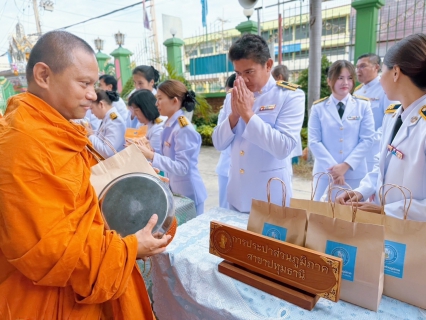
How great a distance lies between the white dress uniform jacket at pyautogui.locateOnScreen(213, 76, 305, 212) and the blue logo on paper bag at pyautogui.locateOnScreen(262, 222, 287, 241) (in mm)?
734

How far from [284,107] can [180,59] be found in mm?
9697

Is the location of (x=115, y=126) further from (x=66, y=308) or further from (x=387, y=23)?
(x=387, y=23)

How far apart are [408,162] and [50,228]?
56.5 inches

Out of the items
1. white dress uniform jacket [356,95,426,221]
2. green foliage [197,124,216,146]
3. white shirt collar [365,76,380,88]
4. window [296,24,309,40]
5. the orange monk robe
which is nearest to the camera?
the orange monk robe

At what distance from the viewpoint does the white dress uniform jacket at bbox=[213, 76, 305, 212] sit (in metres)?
1.92

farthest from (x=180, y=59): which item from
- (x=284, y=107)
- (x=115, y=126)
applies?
(x=284, y=107)

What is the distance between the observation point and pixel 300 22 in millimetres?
6988

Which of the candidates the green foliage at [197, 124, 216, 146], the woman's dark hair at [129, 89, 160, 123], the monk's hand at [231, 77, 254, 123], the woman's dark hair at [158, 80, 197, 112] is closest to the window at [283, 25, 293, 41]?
the green foliage at [197, 124, 216, 146]

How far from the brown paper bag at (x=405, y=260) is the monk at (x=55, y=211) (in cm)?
76

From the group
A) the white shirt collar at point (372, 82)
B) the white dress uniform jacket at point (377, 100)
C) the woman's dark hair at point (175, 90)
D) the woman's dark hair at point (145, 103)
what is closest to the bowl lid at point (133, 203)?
the woman's dark hair at point (175, 90)

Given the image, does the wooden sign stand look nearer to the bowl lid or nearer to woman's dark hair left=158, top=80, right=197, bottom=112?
the bowl lid

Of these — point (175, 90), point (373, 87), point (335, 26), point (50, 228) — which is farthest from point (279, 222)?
point (335, 26)

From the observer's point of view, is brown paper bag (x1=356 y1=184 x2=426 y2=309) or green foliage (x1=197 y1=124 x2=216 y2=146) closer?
brown paper bag (x1=356 y1=184 x2=426 y2=309)

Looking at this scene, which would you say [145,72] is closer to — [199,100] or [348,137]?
[348,137]
